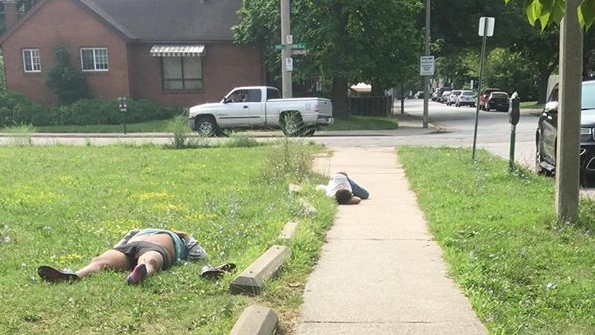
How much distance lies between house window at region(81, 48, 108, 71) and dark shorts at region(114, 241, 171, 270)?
→ 30.2 metres

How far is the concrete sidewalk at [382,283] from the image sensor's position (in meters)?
4.19

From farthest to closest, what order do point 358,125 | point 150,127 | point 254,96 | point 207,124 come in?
point 150,127
point 358,125
point 207,124
point 254,96

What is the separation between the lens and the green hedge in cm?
3044

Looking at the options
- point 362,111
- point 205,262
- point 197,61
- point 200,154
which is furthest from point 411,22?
point 205,262

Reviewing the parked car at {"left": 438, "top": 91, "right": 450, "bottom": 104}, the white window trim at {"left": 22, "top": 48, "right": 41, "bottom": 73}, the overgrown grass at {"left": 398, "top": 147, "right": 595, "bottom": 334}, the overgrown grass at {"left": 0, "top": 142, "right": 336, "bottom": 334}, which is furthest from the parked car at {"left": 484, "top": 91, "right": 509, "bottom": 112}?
the overgrown grass at {"left": 398, "top": 147, "right": 595, "bottom": 334}

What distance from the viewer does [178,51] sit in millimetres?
32969

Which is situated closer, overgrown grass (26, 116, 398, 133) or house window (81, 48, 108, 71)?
overgrown grass (26, 116, 398, 133)

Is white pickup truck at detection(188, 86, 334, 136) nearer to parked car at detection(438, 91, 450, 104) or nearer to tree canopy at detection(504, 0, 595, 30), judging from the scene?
tree canopy at detection(504, 0, 595, 30)

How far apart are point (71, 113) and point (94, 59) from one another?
164 inches

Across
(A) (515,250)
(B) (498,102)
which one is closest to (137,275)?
(A) (515,250)

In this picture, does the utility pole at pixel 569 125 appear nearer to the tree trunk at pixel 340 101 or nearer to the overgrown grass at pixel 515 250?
the overgrown grass at pixel 515 250

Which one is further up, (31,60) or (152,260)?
(31,60)

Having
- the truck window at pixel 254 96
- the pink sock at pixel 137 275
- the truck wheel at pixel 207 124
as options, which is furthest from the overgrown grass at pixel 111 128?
the pink sock at pixel 137 275

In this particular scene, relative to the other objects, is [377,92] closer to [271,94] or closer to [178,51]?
[178,51]
